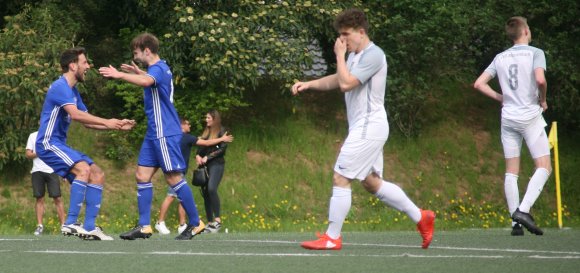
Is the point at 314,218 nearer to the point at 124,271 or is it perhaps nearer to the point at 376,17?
the point at 376,17

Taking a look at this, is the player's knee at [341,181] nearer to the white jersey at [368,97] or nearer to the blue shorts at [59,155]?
the white jersey at [368,97]

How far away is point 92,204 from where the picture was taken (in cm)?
1157

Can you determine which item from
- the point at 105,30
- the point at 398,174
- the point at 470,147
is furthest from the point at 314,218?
the point at 105,30

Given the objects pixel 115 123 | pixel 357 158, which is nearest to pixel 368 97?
pixel 357 158

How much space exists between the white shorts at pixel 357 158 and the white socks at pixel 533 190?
2896mm

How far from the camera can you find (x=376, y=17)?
22125 mm

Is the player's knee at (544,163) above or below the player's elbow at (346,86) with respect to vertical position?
below

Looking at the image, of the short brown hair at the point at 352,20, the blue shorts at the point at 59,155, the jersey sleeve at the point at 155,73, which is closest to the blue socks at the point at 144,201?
the blue shorts at the point at 59,155

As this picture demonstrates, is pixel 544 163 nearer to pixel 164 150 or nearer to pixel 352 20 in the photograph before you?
pixel 352 20

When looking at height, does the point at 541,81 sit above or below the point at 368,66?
below

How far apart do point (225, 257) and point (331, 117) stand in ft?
48.3

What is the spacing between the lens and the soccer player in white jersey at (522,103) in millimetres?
12023

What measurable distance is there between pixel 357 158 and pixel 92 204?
3301mm

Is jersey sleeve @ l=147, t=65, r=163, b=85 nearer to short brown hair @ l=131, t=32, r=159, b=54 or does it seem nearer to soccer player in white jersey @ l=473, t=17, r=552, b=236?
short brown hair @ l=131, t=32, r=159, b=54
